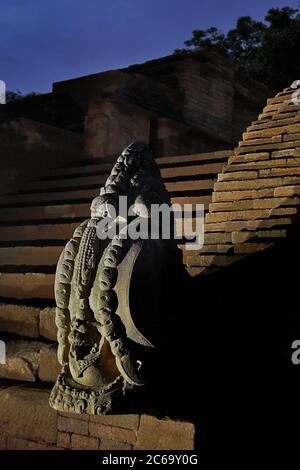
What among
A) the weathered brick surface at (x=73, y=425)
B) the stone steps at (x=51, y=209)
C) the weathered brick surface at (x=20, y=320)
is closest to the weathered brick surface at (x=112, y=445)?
the weathered brick surface at (x=73, y=425)

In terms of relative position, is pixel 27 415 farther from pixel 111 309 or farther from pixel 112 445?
pixel 111 309

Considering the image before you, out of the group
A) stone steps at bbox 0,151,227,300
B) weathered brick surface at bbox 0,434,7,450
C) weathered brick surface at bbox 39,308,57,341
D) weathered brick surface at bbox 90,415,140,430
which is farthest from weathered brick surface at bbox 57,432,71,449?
stone steps at bbox 0,151,227,300

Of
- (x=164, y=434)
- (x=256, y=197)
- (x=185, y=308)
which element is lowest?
(x=164, y=434)

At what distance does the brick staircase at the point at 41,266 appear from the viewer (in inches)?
124

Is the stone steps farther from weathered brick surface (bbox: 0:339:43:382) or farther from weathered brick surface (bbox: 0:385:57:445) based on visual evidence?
weathered brick surface (bbox: 0:385:57:445)

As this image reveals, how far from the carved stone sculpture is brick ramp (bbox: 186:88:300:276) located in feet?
3.14

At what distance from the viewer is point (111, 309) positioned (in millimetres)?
2605

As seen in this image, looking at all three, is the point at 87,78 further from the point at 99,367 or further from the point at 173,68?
the point at 99,367

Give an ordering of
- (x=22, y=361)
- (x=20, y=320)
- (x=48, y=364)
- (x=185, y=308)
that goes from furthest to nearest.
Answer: (x=20, y=320)
(x=22, y=361)
(x=48, y=364)
(x=185, y=308)

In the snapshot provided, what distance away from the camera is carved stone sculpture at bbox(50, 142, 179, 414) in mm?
2598

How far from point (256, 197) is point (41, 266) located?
1986 mm

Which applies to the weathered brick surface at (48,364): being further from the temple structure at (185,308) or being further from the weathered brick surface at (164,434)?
the weathered brick surface at (164,434)

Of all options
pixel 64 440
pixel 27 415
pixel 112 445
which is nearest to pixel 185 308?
pixel 112 445

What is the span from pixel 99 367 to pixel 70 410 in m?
0.24
